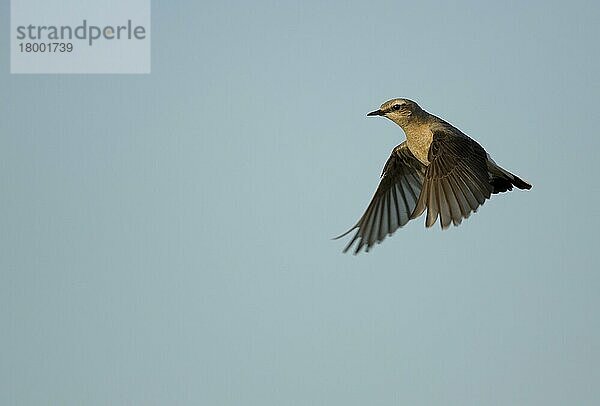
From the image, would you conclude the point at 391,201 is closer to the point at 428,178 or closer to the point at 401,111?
the point at 401,111

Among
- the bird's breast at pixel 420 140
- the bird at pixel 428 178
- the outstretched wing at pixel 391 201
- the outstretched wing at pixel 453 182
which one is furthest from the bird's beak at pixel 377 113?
the outstretched wing at pixel 391 201

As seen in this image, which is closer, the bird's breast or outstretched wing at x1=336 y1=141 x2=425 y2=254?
the bird's breast

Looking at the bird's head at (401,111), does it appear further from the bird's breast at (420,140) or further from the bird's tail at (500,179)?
the bird's tail at (500,179)

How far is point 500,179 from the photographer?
12227 mm

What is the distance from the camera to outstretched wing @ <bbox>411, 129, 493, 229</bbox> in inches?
453

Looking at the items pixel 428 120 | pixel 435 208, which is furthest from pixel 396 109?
pixel 435 208

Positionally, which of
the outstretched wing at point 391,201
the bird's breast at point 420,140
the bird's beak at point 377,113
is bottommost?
the outstretched wing at point 391,201

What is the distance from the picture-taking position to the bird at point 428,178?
11695mm

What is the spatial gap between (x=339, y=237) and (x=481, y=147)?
230cm

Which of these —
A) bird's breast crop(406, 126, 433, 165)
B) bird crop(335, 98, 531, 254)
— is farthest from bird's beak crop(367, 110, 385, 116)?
bird's breast crop(406, 126, 433, 165)

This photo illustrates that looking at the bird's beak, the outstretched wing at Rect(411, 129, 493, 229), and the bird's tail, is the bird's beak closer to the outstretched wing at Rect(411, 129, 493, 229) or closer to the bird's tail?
the outstretched wing at Rect(411, 129, 493, 229)

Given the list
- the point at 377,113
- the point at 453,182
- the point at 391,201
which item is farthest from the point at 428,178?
the point at 391,201

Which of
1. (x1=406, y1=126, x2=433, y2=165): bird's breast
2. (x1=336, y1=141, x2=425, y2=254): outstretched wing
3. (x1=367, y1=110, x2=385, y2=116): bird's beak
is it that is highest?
(x1=367, y1=110, x2=385, y2=116): bird's beak

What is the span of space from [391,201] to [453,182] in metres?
2.48
